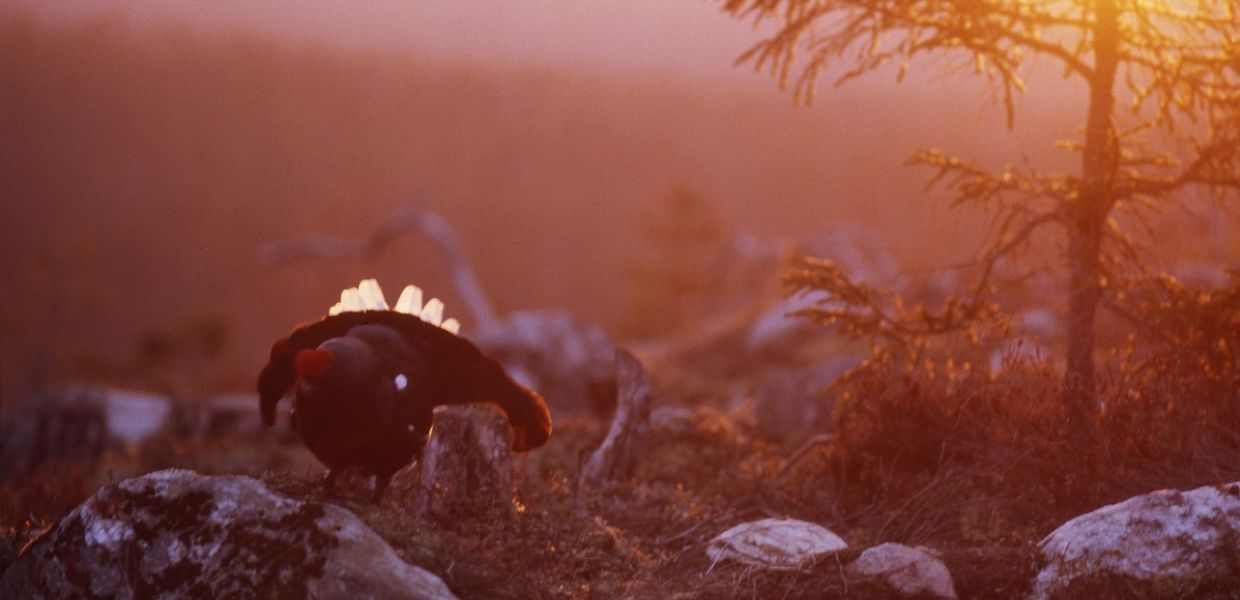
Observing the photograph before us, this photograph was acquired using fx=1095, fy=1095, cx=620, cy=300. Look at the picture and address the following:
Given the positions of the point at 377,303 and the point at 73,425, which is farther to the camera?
the point at 73,425

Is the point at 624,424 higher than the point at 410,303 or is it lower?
lower

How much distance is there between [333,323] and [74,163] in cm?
5263

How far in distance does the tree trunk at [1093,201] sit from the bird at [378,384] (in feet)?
12.7

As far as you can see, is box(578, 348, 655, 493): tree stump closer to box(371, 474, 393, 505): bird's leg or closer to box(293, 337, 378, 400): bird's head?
box(371, 474, 393, 505): bird's leg

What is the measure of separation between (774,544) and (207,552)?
298cm

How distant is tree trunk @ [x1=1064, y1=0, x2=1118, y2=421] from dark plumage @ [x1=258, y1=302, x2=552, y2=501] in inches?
153

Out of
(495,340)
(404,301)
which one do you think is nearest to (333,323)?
(404,301)

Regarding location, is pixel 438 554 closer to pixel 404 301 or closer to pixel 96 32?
pixel 404 301

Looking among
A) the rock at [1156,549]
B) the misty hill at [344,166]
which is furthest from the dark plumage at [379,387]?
the misty hill at [344,166]

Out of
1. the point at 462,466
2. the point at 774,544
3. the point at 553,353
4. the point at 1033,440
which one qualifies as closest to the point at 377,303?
the point at 462,466

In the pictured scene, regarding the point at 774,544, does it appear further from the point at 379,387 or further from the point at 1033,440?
the point at 379,387

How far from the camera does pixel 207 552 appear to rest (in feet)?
16.3

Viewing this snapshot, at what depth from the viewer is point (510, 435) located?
639 centimetres

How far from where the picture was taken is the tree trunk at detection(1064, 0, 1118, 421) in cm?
760
